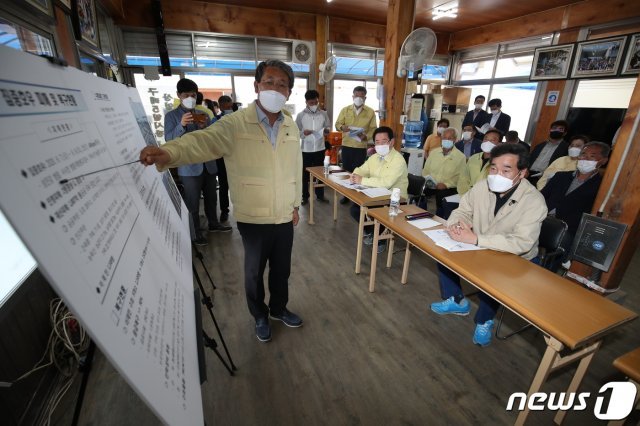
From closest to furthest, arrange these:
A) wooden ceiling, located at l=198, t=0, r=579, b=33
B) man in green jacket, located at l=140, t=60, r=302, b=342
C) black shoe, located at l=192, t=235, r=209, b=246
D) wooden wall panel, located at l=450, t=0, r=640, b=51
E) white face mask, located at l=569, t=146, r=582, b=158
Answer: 1. man in green jacket, located at l=140, t=60, r=302, b=342
2. black shoe, located at l=192, t=235, r=209, b=246
3. white face mask, located at l=569, t=146, r=582, b=158
4. wooden wall panel, located at l=450, t=0, r=640, b=51
5. wooden ceiling, located at l=198, t=0, r=579, b=33

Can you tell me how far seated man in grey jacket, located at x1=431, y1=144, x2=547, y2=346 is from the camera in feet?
5.69

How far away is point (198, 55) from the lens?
5594mm

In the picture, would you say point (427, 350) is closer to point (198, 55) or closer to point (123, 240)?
point (123, 240)

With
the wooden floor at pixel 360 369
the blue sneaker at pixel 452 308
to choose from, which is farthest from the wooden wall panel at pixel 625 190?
A: the blue sneaker at pixel 452 308

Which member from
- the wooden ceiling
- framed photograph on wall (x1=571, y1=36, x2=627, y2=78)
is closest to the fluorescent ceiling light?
the wooden ceiling

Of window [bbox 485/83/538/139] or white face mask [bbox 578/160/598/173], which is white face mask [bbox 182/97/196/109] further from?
window [bbox 485/83/538/139]

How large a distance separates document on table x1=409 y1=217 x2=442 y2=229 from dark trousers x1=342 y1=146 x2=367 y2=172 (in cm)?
259

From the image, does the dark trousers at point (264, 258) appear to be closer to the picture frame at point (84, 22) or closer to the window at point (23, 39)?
the window at point (23, 39)

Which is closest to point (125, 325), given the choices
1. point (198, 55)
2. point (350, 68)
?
point (198, 55)

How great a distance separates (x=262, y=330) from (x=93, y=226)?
1.70 m

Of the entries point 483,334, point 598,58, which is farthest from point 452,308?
point 598,58

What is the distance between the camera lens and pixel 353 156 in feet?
15.4

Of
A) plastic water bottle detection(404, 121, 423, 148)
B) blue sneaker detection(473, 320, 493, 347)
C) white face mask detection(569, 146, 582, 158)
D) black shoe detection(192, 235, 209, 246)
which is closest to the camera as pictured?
blue sneaker detection(473, 320, 493, 347)

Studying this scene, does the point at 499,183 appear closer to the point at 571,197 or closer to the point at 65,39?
the point at 571,197
